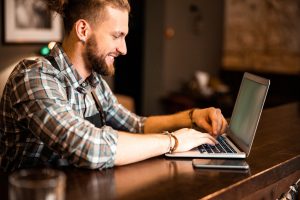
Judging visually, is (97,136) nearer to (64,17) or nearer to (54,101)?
(54,101)

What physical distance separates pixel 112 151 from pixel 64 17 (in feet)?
2.25

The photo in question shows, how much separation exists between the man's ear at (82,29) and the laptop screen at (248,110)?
64 centimetres

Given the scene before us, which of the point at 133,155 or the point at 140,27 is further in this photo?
the point at 140,27

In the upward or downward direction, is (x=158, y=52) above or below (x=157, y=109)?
above

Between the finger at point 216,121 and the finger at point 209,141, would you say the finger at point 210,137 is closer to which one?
the finger at point 209,141

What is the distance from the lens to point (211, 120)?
1.93 meters

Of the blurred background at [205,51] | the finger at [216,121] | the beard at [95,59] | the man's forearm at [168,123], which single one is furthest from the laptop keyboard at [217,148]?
the blurred background at [205,51]

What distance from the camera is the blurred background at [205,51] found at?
4969 mm

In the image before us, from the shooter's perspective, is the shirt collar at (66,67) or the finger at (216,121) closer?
the shirt collar at (66,67)

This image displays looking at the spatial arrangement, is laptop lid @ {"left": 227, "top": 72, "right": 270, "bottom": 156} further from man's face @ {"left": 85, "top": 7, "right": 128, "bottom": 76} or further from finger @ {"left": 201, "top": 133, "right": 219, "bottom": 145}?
man's face @ {"left": 85, "top": 7, "right": 128, "bottom": 76}

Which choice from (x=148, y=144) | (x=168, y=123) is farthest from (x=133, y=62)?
(x=148, y=144)

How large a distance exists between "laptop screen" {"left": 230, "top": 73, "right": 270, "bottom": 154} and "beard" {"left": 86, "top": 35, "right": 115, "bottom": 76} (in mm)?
527

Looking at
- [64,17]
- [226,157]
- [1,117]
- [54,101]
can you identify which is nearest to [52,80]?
[54,101]

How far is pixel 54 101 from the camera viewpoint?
1.54m
